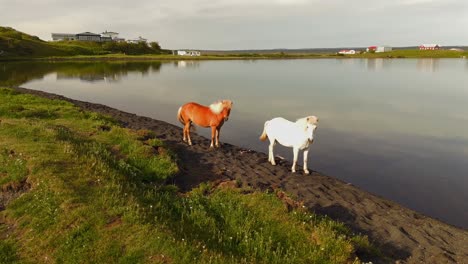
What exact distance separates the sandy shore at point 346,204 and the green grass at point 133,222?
1.39 metres

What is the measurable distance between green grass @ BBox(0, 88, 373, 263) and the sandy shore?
1.39 metres

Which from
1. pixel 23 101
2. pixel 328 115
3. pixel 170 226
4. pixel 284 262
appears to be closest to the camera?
pixel 284 262

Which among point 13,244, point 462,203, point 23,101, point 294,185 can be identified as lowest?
point 462,203

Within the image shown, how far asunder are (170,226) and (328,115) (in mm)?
25238

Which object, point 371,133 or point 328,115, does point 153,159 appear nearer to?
point 371,133

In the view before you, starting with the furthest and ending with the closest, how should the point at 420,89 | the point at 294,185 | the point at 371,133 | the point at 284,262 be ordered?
the point at 420,89
the point at 371,133
the point at 294,185
the point at 284,262

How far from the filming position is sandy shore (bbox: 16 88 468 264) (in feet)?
28.9

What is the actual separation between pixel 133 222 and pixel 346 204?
714cm

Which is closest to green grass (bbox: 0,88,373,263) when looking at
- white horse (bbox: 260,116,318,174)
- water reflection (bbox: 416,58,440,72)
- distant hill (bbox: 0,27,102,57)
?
white horse (bbox: 260,116,318,174)

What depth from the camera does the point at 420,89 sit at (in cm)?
4691

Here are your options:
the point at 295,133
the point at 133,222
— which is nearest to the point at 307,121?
the point at 295,133

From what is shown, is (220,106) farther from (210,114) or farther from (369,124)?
(369,124)

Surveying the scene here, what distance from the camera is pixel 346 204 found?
1130 cm

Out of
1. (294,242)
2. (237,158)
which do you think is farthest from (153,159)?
(294,242)
